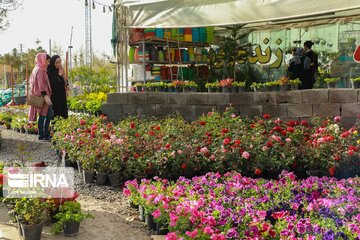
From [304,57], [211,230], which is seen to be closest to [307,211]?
[211,230]

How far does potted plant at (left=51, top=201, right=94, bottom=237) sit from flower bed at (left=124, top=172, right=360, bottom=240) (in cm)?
58

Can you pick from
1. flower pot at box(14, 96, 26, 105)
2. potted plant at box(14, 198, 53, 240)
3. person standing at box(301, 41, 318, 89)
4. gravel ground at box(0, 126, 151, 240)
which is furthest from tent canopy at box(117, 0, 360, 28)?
flower pot at box(14, 96, 26, 105)

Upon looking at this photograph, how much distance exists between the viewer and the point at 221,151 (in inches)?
220

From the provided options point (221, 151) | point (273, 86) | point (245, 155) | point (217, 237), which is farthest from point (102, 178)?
point (273, 86)

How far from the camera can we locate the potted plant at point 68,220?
3.94 meters

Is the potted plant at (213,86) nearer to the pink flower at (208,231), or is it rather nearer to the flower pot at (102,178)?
the flower pot at (102,178)

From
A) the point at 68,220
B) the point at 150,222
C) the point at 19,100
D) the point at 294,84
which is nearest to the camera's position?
the point at 68,220

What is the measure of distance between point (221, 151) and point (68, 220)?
221 centimetres

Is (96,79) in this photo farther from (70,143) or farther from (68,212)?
(68,212)

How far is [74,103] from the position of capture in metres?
13.9

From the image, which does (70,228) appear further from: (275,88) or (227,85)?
(275,88)

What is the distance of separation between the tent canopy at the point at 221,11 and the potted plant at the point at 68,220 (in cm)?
409

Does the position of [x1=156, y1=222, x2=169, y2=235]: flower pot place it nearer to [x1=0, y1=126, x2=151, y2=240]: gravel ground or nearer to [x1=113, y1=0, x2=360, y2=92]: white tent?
[x1=0, y1=126, x2=151, y2=240]: gravel ground

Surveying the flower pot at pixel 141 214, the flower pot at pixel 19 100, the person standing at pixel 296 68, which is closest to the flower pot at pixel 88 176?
the flower pot at pixel 141 214
